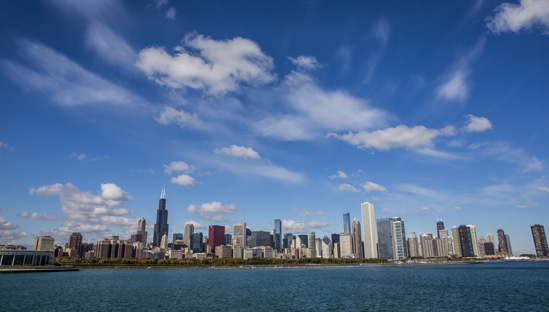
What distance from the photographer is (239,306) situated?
64.1m

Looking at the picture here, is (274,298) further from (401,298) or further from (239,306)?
(401,298)

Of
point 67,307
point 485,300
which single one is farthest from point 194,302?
point 485,300

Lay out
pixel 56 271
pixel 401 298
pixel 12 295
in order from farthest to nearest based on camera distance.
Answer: pixel 56 271
pixel 12 295
pixel 401 298

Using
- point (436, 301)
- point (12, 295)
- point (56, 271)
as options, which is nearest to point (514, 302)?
point (436, 301)

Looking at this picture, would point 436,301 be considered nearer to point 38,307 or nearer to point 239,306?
point 239,306

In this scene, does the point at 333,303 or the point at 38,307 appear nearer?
the point at 38,307

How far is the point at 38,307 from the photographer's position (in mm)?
63094

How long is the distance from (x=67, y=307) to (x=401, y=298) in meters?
64.8

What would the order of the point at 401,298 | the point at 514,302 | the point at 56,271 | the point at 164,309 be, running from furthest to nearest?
the point at 56,271, the point at 401,298, the point at 514,302, the point at 164,309

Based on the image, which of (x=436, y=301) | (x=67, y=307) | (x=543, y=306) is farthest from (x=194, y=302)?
(x=543, y=306)

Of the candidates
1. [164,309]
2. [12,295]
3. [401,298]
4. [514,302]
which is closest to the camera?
[164,309]

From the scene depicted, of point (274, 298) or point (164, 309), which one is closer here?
point (164, 309)

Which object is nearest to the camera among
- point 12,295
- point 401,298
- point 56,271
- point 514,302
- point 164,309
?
point 164,309

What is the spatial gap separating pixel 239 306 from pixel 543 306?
5334 cm
